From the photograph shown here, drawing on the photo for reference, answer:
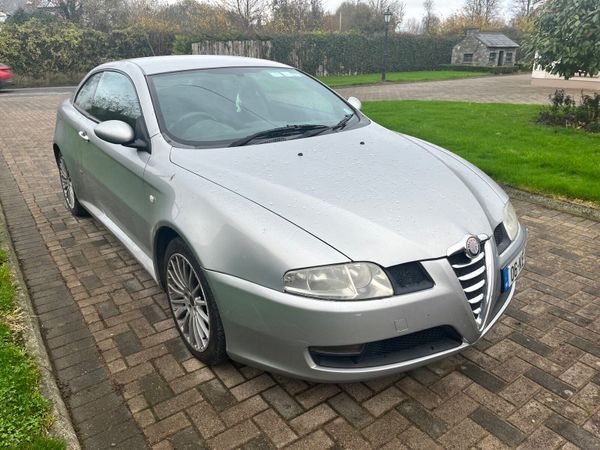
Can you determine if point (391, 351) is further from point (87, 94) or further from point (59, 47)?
point (59, 47)

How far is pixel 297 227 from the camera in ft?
7.33

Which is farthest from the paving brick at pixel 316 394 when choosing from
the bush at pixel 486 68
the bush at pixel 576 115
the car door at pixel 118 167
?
the bush at pixel 486 68

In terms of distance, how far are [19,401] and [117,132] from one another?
162 centimetres

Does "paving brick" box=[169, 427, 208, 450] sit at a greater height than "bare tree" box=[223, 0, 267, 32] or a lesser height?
lesser

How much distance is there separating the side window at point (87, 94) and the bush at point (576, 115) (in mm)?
7734

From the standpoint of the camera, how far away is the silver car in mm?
2131

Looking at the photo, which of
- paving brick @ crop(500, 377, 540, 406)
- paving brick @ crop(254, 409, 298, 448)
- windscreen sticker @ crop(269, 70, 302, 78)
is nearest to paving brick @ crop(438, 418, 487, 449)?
paving brick @ crop(500, 377, 540, 406)

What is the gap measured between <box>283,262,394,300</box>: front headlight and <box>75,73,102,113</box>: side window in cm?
314

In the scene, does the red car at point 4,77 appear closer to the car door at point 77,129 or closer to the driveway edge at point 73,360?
the car door at point 77,129

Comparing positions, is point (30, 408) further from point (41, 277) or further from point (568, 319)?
point (568, 319)

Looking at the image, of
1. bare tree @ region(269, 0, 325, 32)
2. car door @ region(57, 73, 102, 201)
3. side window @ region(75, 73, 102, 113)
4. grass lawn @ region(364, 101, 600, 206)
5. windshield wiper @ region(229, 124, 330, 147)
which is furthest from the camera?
bare tree @ region(269, 0, 325, 32)

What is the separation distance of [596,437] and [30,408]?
8.81ft

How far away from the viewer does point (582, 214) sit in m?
4.98

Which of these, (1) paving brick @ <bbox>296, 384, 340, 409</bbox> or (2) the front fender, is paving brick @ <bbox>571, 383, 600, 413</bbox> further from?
(2) the front fender
